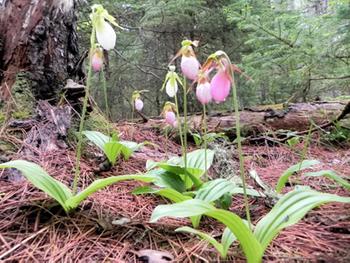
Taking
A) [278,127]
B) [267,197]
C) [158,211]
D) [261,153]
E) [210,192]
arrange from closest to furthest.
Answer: [158,211] < [210,192] < [267,197] < [261,153] < [278,127]

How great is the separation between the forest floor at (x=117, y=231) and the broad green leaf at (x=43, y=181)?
10cm

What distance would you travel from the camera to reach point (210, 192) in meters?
1.58

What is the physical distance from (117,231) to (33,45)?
1834mm

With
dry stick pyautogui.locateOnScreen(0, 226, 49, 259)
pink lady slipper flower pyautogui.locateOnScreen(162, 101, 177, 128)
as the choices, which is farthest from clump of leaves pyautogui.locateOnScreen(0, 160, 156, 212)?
pink lady slipper flower pyautogui.locateOnScreen(162, 101, 177, 128)

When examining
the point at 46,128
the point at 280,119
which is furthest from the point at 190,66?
the point at 280,119

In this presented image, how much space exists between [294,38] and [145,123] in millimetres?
1958

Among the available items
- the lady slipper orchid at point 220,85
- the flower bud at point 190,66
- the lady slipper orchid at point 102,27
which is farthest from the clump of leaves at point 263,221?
the lady slipper orchid at point 102,27

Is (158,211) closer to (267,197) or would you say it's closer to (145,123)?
(267,197)

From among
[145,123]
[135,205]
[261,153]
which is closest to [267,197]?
[135,205]

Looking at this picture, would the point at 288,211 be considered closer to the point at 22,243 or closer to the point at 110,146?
the point at 22,243

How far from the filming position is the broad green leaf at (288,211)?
1216 millimetres

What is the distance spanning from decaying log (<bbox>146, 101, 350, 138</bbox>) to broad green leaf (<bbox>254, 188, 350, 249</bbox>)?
2288 millimetres

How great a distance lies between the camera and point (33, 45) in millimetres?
2703

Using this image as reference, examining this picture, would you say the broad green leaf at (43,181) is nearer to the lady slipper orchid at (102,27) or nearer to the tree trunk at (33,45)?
the lady slipper orchid at (102,27)
